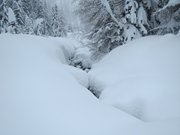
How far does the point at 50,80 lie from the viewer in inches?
223

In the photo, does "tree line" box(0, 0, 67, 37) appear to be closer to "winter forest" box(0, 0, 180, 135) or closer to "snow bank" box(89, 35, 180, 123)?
"winter forest" box(0, 0, 180, 135)

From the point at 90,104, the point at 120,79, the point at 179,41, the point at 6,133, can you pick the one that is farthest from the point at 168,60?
the point at 6,133

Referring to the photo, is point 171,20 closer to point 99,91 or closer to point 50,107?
point 99,91

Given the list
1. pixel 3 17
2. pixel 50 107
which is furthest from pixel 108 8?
pixel 3 17

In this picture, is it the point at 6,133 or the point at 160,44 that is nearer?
the point at 6,133

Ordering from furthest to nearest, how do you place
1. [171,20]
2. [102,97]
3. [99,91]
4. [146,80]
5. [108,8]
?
[108,8]
[171,20]
[99,91]
[102,97]
[146,80]

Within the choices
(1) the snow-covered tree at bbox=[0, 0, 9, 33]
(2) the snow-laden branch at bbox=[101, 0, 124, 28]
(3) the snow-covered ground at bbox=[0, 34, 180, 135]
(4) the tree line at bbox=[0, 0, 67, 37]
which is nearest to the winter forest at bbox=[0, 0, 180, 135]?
(3) the snow-covered ground at bbox=[0, 34, 180, 135]

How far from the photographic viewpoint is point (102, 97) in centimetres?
583

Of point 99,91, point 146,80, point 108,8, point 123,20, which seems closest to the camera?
point 146,80

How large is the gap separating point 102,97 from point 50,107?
67.7 inches

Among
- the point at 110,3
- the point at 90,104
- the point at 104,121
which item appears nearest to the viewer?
the point at 104,121

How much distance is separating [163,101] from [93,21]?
8363mm

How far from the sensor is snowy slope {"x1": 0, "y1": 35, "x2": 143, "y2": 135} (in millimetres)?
3854

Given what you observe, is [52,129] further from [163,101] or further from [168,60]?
[168,60]
